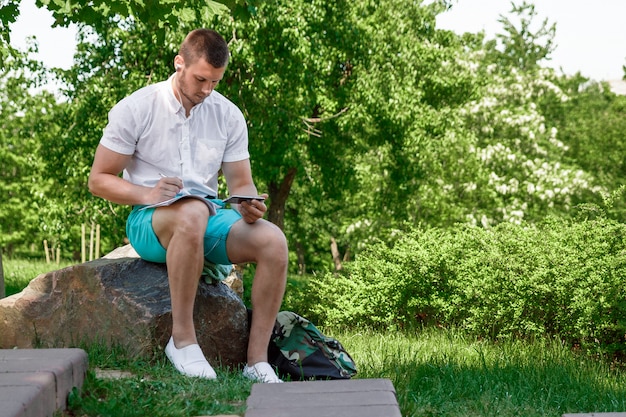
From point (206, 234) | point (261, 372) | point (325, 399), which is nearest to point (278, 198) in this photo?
point (206, 234)

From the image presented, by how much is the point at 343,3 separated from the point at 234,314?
Result: 10.7 m

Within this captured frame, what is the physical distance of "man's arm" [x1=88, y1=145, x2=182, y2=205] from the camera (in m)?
4.08

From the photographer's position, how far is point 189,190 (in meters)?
4.38

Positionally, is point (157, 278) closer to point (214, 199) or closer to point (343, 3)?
point (214, 199)

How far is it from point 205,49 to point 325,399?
2025 mm

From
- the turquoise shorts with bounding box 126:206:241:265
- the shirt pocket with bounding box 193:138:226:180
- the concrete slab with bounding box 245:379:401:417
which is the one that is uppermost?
the shirt pocket with bounding box 193:138:226:180

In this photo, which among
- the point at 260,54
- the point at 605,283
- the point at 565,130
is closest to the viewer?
the point at 605,283

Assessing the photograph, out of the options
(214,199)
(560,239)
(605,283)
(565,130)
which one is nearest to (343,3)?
(560,239)

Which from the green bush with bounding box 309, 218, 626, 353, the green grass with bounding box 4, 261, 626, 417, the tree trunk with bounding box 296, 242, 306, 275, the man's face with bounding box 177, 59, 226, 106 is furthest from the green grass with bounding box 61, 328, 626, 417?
the tree trunk with bounding box 296, 242, 306, 275

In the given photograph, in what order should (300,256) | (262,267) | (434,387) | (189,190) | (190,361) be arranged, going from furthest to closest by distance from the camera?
1. (300,256)
2. (189,190)
3. (262,267)
4. (434,387)
5. (190,361)

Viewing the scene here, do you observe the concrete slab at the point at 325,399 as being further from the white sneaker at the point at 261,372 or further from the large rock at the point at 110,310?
the large rock at the point at 110,310

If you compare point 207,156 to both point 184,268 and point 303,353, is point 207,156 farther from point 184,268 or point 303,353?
point 303,353

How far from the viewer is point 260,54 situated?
12.7 m

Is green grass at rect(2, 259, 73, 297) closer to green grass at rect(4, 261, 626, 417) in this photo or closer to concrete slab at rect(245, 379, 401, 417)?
green grass at rect(4, 261, 626, 417)
